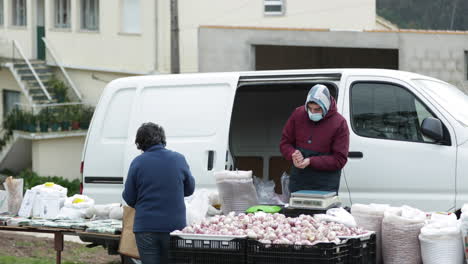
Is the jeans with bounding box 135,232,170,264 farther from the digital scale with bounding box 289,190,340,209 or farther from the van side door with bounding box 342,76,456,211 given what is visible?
the van side door with bounding box 342,76,456,211

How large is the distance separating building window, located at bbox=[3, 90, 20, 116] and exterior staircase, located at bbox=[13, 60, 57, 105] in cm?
172

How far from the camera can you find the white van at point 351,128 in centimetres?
871

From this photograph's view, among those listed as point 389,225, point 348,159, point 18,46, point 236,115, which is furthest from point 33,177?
point 389,225

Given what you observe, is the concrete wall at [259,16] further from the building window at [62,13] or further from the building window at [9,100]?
the building window at [9,100]

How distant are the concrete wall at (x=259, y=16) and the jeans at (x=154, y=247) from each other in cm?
2164

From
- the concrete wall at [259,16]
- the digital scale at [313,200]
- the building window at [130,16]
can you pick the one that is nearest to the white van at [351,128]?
the digital scale at [313,200]

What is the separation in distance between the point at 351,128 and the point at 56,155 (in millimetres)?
25147

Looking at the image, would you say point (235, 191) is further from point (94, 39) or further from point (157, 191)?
point (94, 39)

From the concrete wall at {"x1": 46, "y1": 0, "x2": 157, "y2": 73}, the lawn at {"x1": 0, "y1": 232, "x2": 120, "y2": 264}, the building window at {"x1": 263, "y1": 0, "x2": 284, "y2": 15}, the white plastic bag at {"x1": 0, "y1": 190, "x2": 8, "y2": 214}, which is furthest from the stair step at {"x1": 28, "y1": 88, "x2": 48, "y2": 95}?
the white plastic bag at {"x1": 0, "y1": 190, "x2": 8, "y2": 214}

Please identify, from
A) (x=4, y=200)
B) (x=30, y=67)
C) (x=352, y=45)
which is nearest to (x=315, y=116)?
A: (x=4, y=200)

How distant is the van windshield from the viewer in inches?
346

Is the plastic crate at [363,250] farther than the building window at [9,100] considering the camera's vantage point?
No

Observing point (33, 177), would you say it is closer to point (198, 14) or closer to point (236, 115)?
point (198, 14)

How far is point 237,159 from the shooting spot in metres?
11.1
